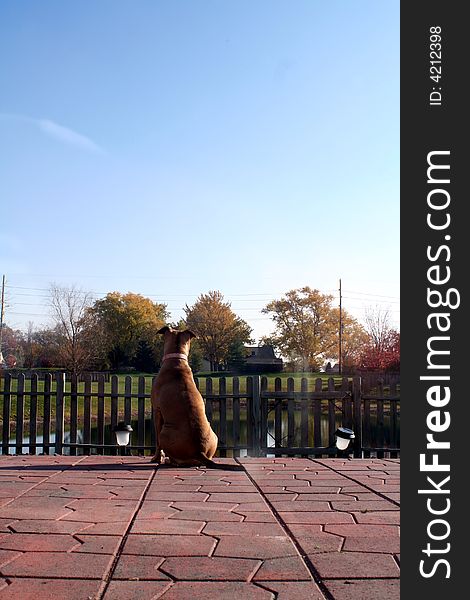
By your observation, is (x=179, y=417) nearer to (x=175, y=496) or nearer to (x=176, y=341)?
(x=176, y=341)

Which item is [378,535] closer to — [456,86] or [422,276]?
[422,276]

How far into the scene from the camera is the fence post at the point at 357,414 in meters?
10.0

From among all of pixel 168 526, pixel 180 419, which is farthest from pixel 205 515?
pixel 180 419

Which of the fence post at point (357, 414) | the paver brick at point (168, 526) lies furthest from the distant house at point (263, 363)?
the paver brick at point (168, 526)

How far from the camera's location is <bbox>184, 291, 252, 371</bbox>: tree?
37.0 meters

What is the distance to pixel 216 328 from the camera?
1490 inches

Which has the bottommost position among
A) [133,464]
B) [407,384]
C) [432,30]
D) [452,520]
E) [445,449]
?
[133,464]

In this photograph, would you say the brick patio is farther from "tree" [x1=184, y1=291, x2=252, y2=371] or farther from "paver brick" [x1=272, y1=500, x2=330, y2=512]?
"tree" [x1=184, y1=291, x2=252, y2=371]

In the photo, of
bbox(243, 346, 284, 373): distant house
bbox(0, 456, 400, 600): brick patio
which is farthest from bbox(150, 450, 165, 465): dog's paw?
bbox(243, 346, 284, 373): distant house

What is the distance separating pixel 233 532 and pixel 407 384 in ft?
5.92

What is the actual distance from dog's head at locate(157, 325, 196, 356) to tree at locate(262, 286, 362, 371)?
31022 mm

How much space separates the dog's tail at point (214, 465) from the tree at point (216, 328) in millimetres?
28201

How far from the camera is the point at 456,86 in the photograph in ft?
9.77

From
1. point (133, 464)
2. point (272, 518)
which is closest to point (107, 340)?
point (133, 464)
